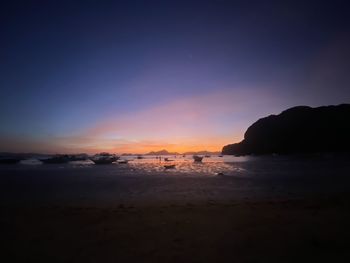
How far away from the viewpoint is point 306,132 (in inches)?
6161

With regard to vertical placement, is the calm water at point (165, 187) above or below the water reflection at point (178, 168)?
below

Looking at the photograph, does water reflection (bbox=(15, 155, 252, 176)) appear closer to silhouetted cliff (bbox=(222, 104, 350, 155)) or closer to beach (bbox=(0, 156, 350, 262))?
beach (bbox=(0, 156, 350, 262))

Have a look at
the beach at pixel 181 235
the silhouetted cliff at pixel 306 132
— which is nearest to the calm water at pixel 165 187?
the beach at pixel 181 235

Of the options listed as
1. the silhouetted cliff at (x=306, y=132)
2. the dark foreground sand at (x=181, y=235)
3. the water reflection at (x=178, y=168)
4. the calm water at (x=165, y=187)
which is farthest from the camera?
the silhouetted cliff at (x=306, y=132)

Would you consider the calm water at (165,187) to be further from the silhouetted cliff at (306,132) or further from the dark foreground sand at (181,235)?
the silhouetted cliff at (306,132)

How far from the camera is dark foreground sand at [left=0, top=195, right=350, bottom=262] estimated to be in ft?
23.1

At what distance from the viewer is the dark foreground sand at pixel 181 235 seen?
23.1 feet

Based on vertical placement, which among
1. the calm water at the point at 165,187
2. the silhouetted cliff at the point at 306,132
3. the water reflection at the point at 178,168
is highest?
the silhouetted cliff at the point at 306,132

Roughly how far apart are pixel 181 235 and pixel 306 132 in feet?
556

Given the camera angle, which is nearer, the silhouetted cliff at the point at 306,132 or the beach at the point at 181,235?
the beach at the point at 181,235

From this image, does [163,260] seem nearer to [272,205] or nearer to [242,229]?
[242,229]

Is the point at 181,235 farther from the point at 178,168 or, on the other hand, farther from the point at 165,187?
the point at 178,168

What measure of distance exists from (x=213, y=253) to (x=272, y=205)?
8235mm

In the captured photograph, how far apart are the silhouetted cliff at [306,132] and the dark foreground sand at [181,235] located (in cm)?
15315
